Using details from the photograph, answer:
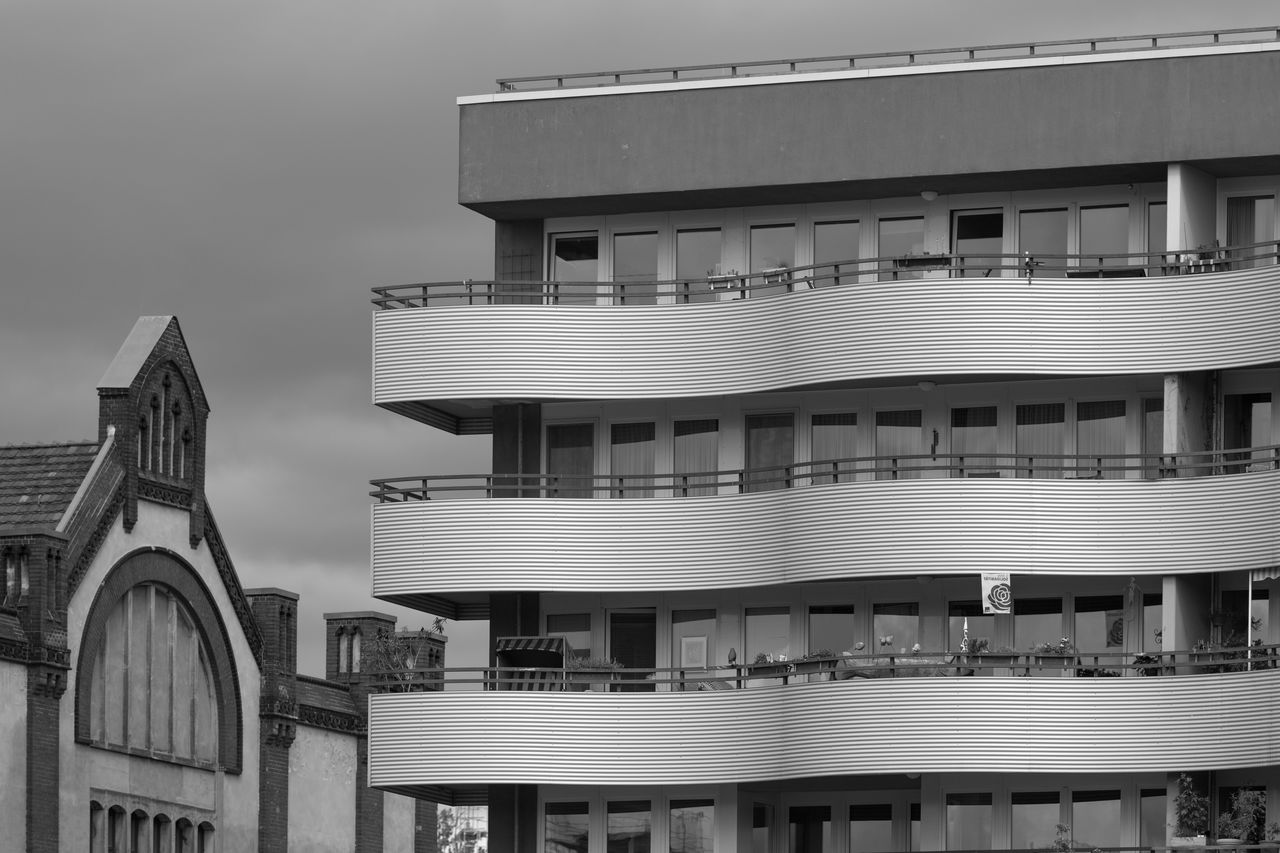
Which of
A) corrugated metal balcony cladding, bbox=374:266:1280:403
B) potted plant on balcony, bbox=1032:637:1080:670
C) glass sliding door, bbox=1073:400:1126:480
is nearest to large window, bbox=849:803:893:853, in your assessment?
potted plant on balcony, bbox=1032:637:1080:670

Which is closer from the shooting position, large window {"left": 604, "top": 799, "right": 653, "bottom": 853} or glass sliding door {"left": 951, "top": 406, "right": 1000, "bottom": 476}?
glass sliding door {"left": 951, "top": 406, "right": 1000, "bottom": 476}

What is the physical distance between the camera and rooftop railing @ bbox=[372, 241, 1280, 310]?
56.8 metres

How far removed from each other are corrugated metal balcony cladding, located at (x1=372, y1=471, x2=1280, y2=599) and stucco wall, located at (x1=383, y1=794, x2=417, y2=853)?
90.1 feet

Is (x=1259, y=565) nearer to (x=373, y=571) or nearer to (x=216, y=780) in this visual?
(x=373, y=571)

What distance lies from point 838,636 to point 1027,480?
5.72 metres

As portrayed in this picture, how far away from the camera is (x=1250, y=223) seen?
190ft

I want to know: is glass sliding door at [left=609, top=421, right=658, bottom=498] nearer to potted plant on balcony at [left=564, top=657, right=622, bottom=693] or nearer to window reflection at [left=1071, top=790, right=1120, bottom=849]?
potted plant on balcony at [left=564, top=657, right=622, bottom=693]

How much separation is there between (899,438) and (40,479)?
2396 cm

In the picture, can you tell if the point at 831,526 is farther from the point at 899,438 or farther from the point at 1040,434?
the point at 1040,434

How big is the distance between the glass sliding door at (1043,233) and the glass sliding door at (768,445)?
5969 mm

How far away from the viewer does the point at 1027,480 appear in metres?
55.6

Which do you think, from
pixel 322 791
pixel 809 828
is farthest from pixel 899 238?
pixel 322 791

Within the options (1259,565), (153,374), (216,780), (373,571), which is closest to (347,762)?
(216,780)

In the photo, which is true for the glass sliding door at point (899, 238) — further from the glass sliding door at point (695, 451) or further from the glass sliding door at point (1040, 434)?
the glass sliding door at point (695, 451)
